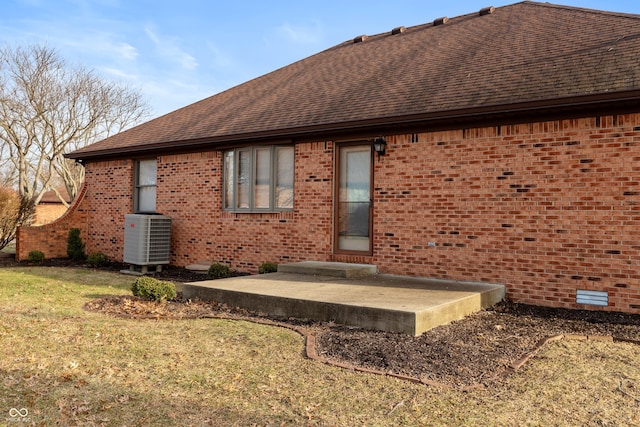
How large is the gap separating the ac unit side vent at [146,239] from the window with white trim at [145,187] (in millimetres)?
1400

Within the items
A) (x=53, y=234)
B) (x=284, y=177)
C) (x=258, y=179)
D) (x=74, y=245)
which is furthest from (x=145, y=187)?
(x=284, y=177)

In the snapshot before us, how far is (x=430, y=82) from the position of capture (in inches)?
368

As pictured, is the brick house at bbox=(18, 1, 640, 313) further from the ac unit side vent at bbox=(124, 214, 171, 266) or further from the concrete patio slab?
the concrete patio slab

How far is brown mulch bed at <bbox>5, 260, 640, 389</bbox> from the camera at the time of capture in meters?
4.53

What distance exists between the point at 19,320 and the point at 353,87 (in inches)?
293

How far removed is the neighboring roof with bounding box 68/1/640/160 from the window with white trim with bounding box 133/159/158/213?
0.50 meters

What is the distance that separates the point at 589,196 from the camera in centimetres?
707

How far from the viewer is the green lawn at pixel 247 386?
3.50 meters

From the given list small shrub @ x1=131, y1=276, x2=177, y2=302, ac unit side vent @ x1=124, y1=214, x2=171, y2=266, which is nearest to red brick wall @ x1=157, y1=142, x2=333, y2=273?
ac unit side vent @ x1=124, y1=214, x2=171, y2=266

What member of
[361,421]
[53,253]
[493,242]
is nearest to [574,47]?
[493,242]

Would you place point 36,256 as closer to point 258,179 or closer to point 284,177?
point 258,179

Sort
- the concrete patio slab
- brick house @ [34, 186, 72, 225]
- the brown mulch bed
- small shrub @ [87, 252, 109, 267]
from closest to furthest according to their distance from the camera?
the brown mulch bed
the concrete patio slab
small shrub @ [87, 252, 109, 267]
brick house @ [34, 186, 72, 225]

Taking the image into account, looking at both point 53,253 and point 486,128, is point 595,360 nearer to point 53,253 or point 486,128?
point 486,128

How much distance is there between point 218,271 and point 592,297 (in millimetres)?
6649
